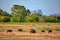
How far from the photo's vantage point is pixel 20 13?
18.0 m

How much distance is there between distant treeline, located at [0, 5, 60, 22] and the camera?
15.9 m

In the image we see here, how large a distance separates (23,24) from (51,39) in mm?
8652

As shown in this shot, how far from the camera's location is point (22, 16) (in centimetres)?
1728

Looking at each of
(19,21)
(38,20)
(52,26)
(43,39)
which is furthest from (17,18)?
(43,39)

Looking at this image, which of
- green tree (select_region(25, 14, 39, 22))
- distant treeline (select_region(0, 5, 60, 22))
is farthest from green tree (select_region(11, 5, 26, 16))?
green tree (select_region(25, 14, 39, 22))

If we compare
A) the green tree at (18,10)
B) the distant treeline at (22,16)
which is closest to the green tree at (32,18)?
the distant treeline at (22,16)

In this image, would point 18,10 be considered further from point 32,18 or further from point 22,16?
point 32,18

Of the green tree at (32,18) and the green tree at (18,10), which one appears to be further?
the green tree at (18,10)

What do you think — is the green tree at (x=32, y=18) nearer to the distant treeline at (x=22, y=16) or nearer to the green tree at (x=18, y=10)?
the distant treeline at (x=22, y=16)

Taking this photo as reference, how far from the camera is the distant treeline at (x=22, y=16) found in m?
15.9

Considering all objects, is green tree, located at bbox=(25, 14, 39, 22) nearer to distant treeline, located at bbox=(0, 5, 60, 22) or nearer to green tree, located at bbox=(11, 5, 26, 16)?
distant treeline, located at bbox=(0, 5, 60, 22)

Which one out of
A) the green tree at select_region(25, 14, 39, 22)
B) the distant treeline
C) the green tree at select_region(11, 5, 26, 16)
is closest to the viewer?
the distant treeline

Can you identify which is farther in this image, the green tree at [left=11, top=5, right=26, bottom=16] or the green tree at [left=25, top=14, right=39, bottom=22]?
the green tree at [left=11, top=5, right=26, bottom=16]

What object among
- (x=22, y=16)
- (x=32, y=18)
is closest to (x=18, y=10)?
(x=22, y=16)
